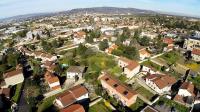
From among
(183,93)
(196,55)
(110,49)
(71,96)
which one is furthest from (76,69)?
(196,55)

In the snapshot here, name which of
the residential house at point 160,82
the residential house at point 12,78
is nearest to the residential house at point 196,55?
the residential house at point 160,82

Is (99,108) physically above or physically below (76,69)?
below

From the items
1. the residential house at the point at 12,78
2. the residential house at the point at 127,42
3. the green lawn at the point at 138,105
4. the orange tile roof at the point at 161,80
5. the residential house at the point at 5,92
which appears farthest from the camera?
the residential house at the point at 127,42

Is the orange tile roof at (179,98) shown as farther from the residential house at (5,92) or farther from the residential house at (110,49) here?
the residential house at (5,92)

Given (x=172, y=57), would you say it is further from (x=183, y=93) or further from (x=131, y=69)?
(x=183, y=93)

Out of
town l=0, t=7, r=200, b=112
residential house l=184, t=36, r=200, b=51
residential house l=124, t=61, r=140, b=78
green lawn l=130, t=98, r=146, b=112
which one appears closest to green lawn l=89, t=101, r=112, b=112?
town l=0, t=7, r=200, b=112

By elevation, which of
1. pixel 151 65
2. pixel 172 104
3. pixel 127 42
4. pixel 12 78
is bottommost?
Result: pixel 172 104

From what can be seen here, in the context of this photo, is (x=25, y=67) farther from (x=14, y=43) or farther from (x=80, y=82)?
(x=14, y=43)
